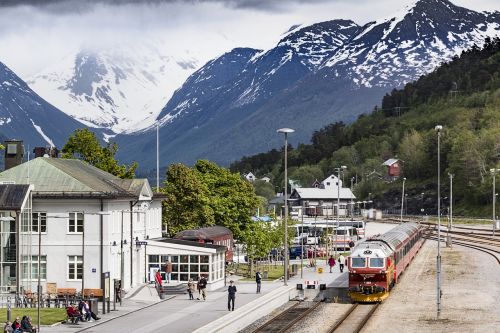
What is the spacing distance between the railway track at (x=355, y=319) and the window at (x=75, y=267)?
60.0 feet

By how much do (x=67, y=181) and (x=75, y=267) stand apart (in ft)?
20.4

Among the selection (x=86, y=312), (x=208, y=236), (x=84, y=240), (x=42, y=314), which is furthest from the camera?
(x=208, y=236)

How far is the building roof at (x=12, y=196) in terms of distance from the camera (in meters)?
78.2

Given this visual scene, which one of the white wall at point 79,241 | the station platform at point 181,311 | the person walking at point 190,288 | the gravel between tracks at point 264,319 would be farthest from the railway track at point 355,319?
the white wall at point 79,241

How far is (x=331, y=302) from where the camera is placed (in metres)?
84.1

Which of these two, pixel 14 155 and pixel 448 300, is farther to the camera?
pixel 14 155

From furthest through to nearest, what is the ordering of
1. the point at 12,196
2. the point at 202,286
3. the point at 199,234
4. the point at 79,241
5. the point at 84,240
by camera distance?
the point at 199,234 < the point at 79,241 < the point at 84,240 < the point at 202,286 < the point at 12,196

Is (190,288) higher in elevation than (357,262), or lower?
lower

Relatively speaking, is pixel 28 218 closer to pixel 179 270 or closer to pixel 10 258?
pixel 10 258

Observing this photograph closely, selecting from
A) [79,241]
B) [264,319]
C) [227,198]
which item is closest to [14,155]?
[79,241]

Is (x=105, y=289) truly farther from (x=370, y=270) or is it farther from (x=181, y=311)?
(x=370, y=270)

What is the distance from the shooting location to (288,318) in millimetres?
73562

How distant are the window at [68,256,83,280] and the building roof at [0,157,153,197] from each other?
14.1 ft

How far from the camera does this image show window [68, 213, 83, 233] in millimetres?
82625
